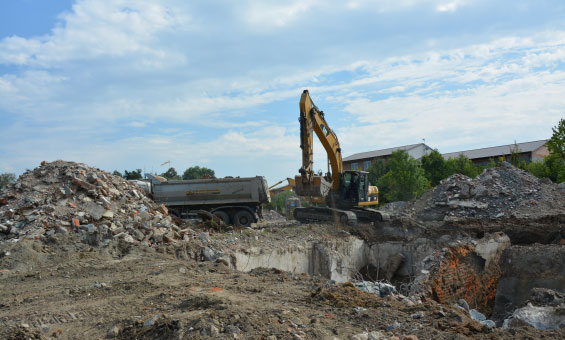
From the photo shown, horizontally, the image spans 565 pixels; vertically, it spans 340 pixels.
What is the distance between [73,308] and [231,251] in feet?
15.6

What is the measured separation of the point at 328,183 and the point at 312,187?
1076 mm

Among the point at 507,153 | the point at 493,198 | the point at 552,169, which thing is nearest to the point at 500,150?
the point at 507,153

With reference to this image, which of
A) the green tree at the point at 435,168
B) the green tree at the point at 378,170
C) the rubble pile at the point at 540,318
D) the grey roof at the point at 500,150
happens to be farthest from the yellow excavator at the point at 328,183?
the grey roof at the point at 500,150

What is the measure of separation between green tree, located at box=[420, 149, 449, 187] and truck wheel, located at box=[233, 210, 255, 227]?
83.8ft

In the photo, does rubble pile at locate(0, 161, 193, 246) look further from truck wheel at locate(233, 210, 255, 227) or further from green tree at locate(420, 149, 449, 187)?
green tree at locate(420, 149, 449, 187)

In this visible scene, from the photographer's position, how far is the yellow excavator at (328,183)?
1510 centimetres

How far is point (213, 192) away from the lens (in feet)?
53.3

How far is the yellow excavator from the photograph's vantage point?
1510 centimetres

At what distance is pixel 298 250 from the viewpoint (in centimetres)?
1200

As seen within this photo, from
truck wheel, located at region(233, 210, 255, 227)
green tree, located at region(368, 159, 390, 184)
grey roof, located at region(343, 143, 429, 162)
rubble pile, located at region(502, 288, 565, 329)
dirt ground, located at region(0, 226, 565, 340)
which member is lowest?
rubble pile, located at region(502, 288, 565, 329)

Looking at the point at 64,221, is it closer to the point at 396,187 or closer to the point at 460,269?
the point at 460,269

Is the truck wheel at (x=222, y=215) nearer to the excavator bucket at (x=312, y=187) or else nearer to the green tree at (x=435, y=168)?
the excavator bucket at (x=312, y=187)

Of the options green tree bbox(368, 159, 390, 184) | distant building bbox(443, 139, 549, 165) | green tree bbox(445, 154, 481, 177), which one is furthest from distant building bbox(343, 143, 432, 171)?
green tree bbox(445, 154, 481, 177)

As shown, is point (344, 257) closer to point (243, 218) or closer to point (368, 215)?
point (368, 215)
